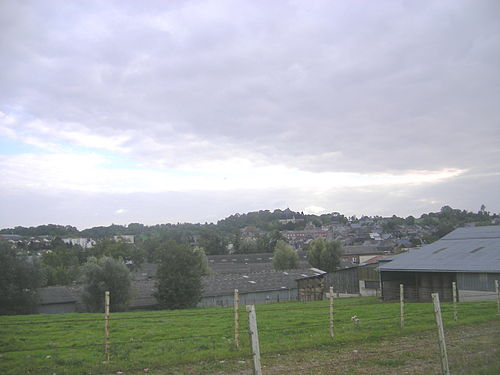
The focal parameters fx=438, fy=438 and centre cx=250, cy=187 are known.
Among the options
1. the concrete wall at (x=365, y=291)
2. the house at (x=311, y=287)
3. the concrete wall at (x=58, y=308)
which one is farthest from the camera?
the concrete wall at (x=365, y=291)

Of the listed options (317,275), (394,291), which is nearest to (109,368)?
(394,291)

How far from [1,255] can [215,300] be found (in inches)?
799

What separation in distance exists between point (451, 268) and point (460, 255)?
145 inches

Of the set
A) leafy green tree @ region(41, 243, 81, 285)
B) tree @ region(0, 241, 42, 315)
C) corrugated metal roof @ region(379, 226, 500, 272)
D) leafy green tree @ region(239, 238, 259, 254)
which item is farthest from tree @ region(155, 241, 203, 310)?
leafy green tree @ region(239, 238, 259, 254)

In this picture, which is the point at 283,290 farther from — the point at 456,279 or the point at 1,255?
the point at 1,255

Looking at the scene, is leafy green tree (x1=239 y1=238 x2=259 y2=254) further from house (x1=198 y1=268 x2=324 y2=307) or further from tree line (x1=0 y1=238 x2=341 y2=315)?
tree line (x1=0 y1=238 x2=341 y2=315)

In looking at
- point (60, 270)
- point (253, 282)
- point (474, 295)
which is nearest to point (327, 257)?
point (253, 282)

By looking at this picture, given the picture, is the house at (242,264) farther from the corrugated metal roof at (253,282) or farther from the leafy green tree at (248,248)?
the corrugated metal roof at (253,282)

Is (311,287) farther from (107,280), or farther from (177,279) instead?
(107,280)

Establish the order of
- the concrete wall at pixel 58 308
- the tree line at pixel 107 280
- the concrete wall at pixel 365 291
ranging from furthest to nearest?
1. the concrete wall at pixel 365 291
2. the concrete wall at pixel 58 308
3. the tree line at pixel 107 280

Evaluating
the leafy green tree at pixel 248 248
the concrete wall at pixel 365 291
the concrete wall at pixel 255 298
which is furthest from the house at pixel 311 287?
the leafy green tree at pixel 248 248

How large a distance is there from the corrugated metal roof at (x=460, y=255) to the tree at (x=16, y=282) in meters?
30.6

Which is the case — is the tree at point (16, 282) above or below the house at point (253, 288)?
above

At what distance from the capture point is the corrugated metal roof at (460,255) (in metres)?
33.1
